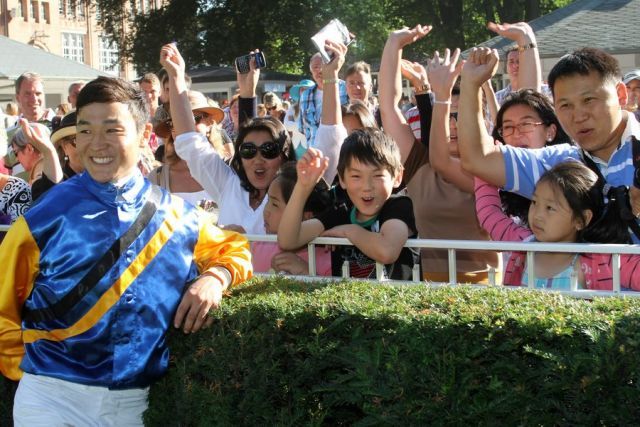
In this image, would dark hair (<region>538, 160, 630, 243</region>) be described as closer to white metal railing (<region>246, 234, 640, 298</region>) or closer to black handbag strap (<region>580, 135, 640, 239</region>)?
black handbag strap (<region>580, 135, 640, 239</region>)

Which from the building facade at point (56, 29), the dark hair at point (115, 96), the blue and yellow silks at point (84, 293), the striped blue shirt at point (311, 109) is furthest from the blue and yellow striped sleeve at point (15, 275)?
the building facade at point (56, 29)

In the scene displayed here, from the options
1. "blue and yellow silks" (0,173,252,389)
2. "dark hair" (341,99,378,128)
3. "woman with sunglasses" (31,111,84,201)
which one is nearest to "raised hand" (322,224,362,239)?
"blue and yellow silks" (0,173,252,389)

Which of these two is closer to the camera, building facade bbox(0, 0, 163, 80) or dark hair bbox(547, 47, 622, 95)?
dark hair bbox(547, 47, 622, 95)

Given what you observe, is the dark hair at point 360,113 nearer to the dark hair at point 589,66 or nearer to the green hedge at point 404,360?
the dark hair at point 589,66

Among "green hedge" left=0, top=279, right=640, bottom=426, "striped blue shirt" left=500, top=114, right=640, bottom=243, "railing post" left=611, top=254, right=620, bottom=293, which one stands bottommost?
"green hedge" left=0, top=279, right=640, bottom=426

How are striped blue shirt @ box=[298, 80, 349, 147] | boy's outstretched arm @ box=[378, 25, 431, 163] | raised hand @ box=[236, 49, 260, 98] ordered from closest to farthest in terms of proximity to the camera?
boy's outstretched arm @ box=[378, 25, 431, 163] < raised hand @ box=[236, 49, 260, 98] < striped blue shirt @ box=[298, 80, 349, 147]

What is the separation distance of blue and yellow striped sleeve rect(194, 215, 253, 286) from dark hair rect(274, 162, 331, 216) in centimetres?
120

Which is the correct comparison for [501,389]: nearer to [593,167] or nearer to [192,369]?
[192,369]

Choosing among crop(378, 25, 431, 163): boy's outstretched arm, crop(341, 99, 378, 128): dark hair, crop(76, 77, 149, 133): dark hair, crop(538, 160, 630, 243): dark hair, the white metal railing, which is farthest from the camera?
crop(341, 99, 378, 128): dark hair

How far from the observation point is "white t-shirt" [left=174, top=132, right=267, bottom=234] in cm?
536

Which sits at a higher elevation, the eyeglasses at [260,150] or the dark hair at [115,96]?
the dark hair at [115,96]

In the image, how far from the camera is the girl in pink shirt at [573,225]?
379 cm

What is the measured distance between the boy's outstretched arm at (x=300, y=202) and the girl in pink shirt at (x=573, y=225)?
3.44 feet

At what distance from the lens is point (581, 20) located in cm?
2700
